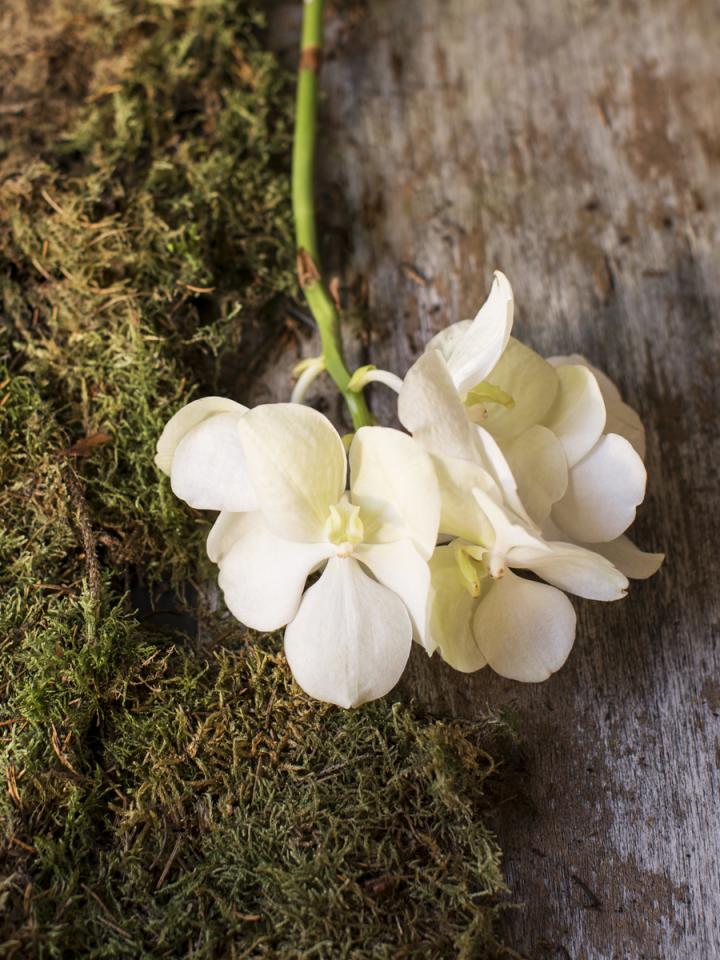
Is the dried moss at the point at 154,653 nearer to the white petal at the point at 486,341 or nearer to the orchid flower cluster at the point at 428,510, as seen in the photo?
the orchid flower cluster at the point at 428,510

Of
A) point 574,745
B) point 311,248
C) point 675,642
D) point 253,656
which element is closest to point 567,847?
point 574,745

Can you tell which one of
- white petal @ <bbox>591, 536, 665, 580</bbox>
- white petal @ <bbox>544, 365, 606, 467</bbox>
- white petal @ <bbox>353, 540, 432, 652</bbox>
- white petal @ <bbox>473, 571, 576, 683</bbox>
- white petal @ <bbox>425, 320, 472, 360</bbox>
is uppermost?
white petal @ <bbox>425, 320, 472, 360</bbox>

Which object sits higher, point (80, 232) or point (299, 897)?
point (80, 232)

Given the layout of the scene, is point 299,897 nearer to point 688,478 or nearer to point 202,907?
point 202,907

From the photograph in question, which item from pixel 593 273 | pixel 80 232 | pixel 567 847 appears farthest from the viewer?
pixel 593 273

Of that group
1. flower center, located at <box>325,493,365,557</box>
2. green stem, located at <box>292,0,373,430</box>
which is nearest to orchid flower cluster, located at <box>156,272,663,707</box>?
flower center, located at <box>325,493,365,557</box>

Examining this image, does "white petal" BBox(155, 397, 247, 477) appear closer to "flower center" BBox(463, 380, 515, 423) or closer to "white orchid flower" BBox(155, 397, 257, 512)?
"white orchid flower" BBox(155, 397, 257, 512)

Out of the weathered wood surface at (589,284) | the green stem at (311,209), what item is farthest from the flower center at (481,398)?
the weathered wood surface at (589,284)

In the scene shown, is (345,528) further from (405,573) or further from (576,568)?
(576,568)
